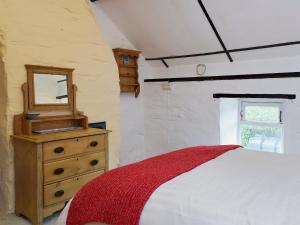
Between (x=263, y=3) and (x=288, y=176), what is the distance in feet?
6.11

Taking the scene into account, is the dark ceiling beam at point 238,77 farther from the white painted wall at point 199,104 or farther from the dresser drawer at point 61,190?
the dresser drawer at point 61,190

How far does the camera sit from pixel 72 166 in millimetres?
2480

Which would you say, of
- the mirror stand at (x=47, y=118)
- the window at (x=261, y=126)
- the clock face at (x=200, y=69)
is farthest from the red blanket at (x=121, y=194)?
the clock face at (x=200, y=69)

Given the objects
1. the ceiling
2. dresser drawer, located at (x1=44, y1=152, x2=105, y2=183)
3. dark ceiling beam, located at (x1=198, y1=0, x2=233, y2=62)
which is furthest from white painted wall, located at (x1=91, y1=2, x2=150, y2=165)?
dresser drawer, located at (x1=44, y1=152, x2=105, y2=183)

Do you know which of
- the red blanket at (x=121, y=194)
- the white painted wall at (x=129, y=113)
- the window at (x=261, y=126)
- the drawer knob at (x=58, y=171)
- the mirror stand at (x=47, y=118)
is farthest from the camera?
the white painted wall at (x=129, y=113)

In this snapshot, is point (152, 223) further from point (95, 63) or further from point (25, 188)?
point (95, 63)

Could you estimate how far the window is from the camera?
361cm

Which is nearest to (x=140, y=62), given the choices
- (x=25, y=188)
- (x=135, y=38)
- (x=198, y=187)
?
(x=135, y=38)

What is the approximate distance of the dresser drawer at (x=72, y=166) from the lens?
2320mm

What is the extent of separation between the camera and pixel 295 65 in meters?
3.22

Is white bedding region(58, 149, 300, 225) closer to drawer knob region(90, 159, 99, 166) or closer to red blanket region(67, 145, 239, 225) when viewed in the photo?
red blanket region(67, 145, 239, 225)

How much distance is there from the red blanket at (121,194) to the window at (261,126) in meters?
2.24

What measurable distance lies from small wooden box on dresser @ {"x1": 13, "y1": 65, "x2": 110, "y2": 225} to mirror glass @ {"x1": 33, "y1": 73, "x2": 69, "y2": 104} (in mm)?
20

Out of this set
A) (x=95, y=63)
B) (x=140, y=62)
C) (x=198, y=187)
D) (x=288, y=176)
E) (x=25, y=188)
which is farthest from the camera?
(x=140, y=62)
